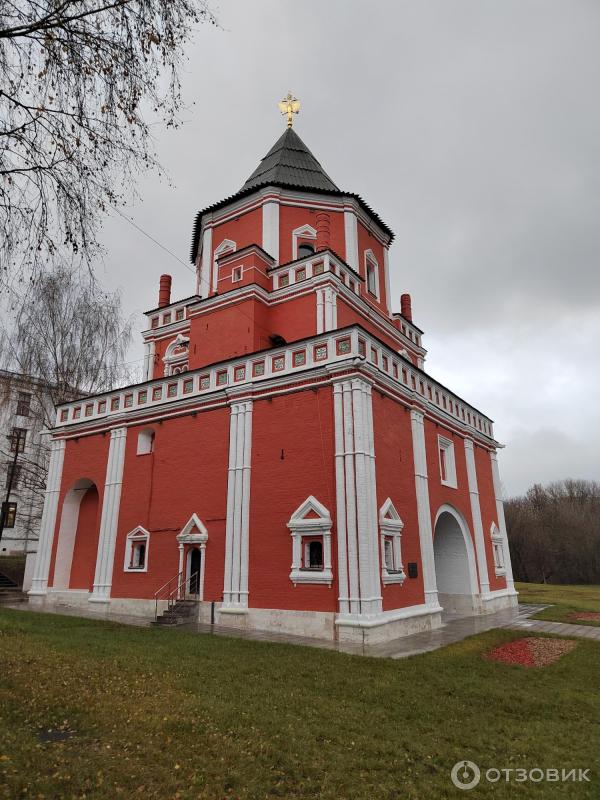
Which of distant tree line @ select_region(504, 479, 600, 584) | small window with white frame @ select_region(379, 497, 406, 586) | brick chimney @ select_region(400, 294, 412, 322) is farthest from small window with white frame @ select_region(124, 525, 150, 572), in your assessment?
distant tree line @ select_region(504, 479, 600, 584)

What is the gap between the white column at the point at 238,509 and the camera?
13.2m

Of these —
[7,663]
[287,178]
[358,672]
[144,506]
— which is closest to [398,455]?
[358,672]

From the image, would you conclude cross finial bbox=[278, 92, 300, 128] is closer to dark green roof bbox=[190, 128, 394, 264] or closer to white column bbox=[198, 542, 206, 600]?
dark green roof bbox=[190, 128, 394, 264]

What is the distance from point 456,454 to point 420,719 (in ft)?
42.2

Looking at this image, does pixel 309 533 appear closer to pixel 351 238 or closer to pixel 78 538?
pixel 78 538

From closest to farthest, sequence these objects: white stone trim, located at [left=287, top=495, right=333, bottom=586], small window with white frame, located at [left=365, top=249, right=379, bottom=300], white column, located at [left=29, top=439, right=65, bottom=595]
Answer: white stone trim, located at [left=287, top=495, right=333, bottom=586]
white column, located at [left=29, top=439, right=65, bottom=595]
small window with white frame, located at [left=365, top=249, right=379, bottom=300]

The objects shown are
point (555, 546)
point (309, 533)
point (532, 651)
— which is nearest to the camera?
point (532, 651)

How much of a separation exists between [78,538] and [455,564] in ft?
42.9

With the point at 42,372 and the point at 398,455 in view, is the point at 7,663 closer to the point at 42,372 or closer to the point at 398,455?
the point at 398,455

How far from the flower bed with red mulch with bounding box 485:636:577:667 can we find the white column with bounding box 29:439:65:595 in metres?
14.0

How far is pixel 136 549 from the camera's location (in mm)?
15906

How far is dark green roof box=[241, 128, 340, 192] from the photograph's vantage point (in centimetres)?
1997

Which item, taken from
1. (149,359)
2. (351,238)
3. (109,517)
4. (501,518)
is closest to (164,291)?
(149,359)

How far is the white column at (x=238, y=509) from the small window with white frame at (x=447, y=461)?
270 inches
